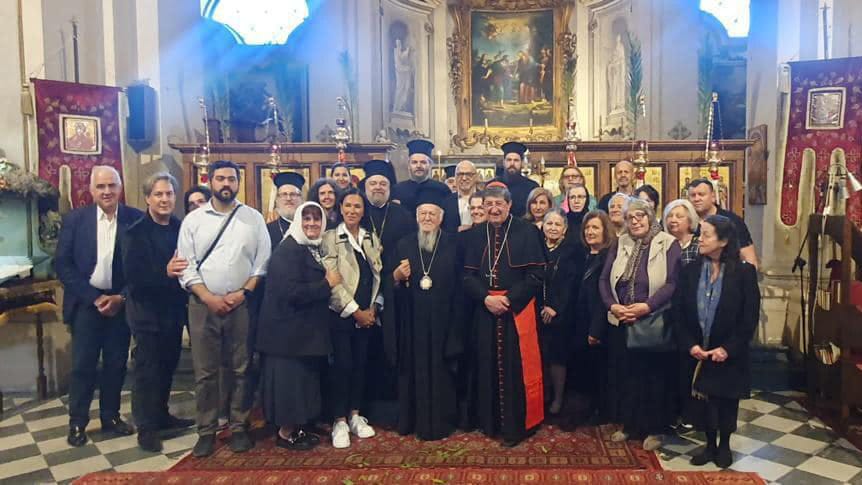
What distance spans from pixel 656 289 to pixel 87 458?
384cm

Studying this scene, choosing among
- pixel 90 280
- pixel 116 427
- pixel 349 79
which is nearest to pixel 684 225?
pixel 90 280

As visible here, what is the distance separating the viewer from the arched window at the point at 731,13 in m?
10.3

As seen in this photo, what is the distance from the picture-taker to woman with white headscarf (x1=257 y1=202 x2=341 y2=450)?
4078mm

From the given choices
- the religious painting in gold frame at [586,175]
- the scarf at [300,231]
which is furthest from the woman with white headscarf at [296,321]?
the religious painting in gold frame at [586,175]

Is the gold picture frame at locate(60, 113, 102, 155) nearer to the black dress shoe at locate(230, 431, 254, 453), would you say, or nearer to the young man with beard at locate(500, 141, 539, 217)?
the black dress shoe at locate(230, 431, 254, 453)

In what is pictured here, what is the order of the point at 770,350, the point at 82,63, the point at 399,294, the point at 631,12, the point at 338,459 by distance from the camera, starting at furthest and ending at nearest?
the point at 631,12 → the point at 82,63 → the point at 770,350 → the point at 399,294 → the point at 338,459

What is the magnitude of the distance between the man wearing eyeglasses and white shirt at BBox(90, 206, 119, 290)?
262 centimetres

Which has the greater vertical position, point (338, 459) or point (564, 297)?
point (564, 297)

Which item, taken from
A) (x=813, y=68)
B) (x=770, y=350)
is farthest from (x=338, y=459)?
(x=813, y=68)

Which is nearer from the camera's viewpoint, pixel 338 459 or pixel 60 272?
pixel 338 459

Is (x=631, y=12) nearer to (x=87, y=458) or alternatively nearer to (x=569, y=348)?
(x=569, y=348)

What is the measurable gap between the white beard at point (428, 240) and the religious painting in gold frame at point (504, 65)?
24.5 ft

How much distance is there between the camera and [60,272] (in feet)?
14.9

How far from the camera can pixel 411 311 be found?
4.49m
